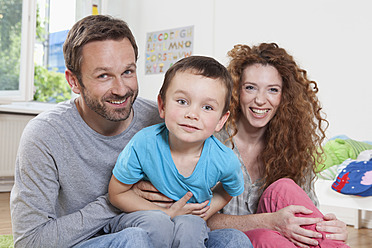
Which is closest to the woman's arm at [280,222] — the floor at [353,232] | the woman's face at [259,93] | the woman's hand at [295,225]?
the woman's hand at [295,225]

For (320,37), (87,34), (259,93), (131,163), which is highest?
(320,37)

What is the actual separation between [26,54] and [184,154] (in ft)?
10.7

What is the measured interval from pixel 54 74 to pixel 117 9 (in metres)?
1.17

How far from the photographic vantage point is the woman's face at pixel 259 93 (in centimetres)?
170

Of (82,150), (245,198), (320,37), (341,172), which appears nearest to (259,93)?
(245,198)

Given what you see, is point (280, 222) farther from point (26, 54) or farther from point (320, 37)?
point (26, 54)

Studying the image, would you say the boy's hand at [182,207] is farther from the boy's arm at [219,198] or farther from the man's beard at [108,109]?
the man's beard at [108,109]

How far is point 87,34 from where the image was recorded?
52.1 inches

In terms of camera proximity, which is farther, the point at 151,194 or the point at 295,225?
the point at 295,225

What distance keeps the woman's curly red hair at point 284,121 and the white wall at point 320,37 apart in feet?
5.78

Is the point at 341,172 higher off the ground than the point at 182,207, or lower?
lower

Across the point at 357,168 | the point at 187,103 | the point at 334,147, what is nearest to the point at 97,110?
the point at 187,103

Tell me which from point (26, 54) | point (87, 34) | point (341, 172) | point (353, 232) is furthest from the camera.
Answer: point (26, 54)

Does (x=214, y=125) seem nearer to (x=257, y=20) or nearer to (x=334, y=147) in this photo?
(x=334, y=147)
